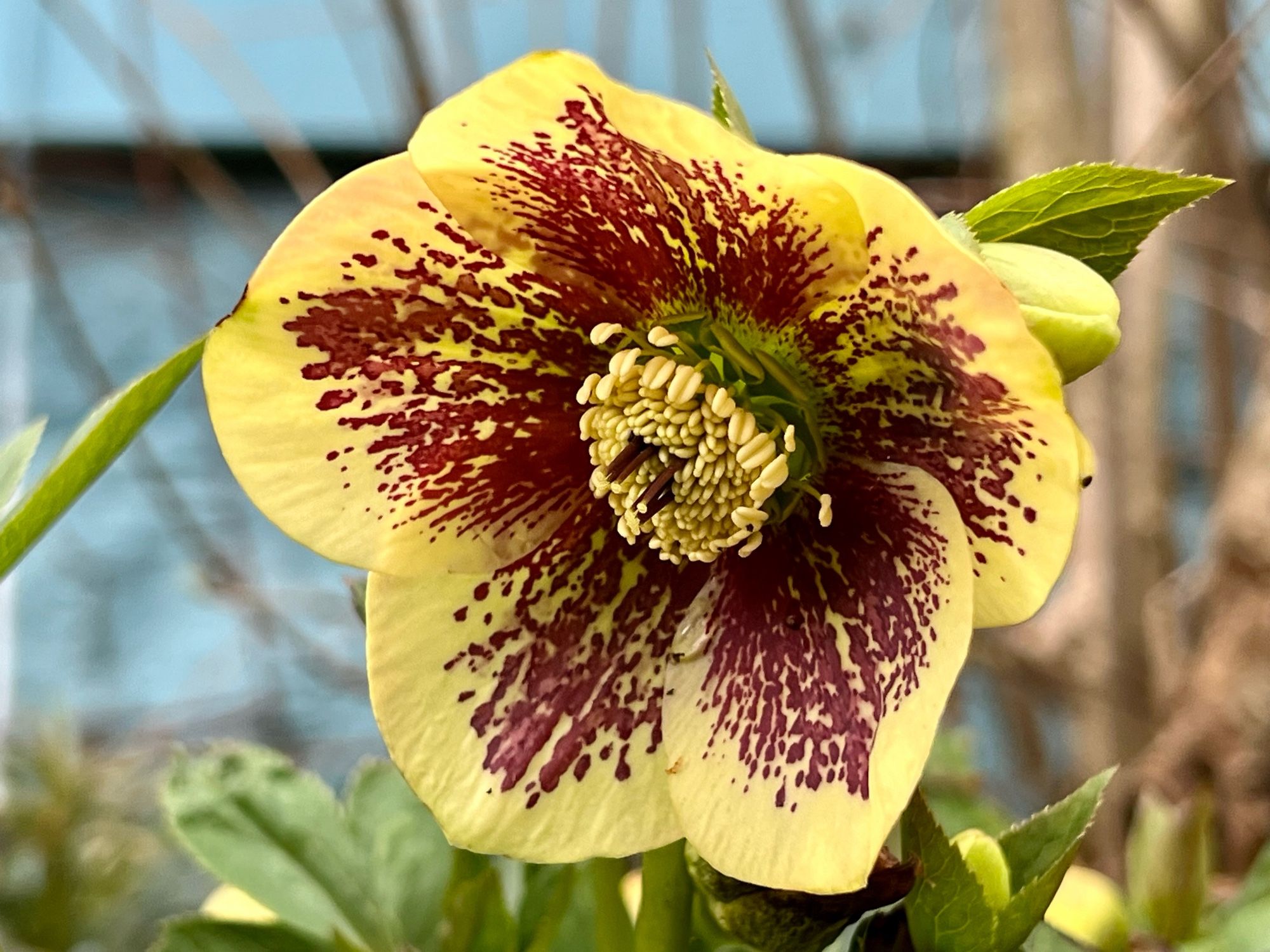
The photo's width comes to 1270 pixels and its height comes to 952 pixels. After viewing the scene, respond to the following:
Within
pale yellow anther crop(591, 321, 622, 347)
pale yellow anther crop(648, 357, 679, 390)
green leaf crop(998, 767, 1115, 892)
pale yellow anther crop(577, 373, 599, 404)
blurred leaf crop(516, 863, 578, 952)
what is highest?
pale yellow anther crop(591, 321, 622, 347)

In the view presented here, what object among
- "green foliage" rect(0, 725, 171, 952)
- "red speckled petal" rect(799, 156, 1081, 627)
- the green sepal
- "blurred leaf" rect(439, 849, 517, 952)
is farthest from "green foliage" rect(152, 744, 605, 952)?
"green foliage" rect(0, 725, 171, 952)

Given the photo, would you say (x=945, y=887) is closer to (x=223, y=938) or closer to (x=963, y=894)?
(x=963, y=894)

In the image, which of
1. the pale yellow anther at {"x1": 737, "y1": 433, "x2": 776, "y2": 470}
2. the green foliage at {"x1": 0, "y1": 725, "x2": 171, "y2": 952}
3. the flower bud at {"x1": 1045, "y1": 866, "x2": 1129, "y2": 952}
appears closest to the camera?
the pale yellow anther at {"x1": 737, "y1": 433, "x2": 776, "y2": 470}

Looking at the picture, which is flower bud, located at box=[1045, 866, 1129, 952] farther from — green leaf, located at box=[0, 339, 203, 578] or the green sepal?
green leaf, located at box=[0, 339, 203, 578]

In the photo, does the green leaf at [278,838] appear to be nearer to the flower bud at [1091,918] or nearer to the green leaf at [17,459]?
the green leaf at [17,459]

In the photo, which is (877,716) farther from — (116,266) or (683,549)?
(116,266)

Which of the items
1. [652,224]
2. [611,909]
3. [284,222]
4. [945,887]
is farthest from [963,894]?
[284,222]
